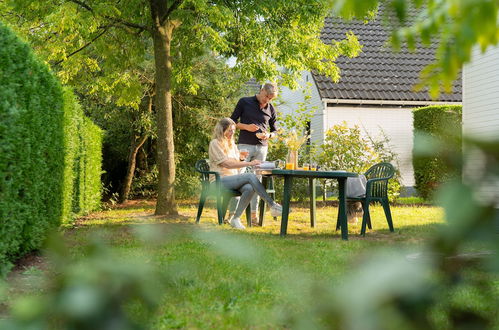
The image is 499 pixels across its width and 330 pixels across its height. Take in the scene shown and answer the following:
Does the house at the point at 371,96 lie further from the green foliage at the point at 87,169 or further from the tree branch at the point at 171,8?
the tree branch at the point at 171,8

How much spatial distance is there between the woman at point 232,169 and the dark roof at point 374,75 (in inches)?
352

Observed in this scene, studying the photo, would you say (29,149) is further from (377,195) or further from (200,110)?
(200,110)

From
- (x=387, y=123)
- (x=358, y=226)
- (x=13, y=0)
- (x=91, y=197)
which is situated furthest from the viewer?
(x=387, y=123)

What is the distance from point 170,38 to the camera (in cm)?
1062

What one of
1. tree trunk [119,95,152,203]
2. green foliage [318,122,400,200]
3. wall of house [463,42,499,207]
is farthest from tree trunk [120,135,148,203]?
wall of house [463,42,499,207]

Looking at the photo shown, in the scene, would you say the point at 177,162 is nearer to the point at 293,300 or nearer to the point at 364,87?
the point at 364,87

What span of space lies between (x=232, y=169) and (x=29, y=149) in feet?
10.9

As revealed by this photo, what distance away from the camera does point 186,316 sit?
3.36 m

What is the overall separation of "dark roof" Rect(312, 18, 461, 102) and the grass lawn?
7066 mm

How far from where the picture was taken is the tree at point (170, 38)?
32.4 feet

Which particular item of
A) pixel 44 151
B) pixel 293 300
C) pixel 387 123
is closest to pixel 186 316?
pixel 293 300

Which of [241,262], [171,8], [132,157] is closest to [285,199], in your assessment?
[171,8]

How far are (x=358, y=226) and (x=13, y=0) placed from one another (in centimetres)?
678

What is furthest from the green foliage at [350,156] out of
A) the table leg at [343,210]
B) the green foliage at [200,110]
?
the table leg at [343,210]
